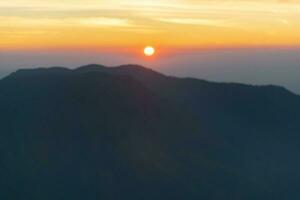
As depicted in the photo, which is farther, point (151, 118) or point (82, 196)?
point (151, 118)

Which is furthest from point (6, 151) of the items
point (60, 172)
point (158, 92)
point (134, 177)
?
point (158, 92)

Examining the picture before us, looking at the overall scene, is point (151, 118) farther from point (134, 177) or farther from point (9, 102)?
point (9, 102)

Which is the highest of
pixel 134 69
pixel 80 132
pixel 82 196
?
pixel 134 69

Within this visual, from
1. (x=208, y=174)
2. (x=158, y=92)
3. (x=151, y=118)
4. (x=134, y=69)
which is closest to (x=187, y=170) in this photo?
(x=208, y=174)

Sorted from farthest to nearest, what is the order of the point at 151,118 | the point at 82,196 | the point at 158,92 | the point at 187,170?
the point at 158,92 → the point at 151,118 → the point at 187,170 → the point at 82,196

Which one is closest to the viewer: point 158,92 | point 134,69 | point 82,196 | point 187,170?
point 82,196

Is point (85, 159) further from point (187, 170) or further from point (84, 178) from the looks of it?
point (187, 170)

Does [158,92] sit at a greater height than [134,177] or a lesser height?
greater
